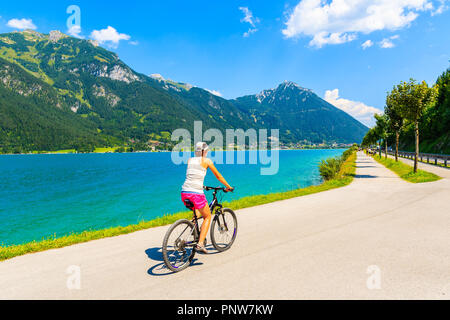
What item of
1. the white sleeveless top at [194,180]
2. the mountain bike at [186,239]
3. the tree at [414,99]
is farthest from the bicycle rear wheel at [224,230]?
the tree at [414,99]

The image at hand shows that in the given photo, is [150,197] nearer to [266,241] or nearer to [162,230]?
[162,230]

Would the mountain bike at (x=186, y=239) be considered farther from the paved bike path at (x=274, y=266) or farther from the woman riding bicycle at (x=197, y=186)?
the paved bike path at (x=274, y=266)

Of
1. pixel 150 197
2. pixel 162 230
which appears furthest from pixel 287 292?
pixel 150 197

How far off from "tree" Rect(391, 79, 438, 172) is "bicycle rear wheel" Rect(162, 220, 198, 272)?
86.2 ft

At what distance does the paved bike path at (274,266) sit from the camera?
4246 millimetres

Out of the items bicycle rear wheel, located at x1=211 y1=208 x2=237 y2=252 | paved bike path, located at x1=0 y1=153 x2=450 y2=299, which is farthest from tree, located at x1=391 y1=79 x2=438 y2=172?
bicycle rear wheel, located at x1=211 y1=208 x2=237 y2=252

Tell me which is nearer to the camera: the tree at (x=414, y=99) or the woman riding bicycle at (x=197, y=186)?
the woman riding bicycle at (x=197, y=186)

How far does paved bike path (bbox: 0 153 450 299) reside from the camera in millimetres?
4246

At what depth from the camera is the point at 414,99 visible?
24.3 m

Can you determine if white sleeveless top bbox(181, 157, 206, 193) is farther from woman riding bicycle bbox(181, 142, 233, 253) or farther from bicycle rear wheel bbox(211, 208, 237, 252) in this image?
bicycle rear wheel bbox(211, 208, 237, 252)

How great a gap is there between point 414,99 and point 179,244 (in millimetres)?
28316

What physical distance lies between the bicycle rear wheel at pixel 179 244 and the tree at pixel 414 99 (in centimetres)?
2626

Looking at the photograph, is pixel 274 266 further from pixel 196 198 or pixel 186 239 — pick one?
pixel 196 198

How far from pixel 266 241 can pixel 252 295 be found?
299 cm
